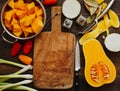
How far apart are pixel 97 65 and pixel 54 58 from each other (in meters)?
0.15

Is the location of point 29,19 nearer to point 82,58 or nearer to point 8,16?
point 8,16

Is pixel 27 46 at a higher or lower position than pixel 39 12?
lower

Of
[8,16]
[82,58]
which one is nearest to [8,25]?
[8,16]

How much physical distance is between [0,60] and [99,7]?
0.40 meters

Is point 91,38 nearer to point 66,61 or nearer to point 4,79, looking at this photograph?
point 66,61

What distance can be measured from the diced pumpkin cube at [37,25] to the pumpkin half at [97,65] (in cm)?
16

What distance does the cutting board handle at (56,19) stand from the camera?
151 cm

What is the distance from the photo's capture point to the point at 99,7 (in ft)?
4.90

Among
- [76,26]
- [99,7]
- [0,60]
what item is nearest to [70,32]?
[76,26]

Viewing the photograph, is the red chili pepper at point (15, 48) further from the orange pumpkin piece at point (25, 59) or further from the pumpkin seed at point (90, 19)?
the pumpkin seed at point (90, 19)

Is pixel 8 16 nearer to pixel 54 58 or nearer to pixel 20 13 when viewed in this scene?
pixel 20 13

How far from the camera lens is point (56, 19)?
1.51m

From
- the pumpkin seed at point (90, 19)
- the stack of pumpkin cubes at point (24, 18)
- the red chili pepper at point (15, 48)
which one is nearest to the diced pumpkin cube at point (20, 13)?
the stack of pumpkin cubes at point (24, 18)

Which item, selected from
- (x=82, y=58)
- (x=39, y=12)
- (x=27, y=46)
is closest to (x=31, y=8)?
(x=39, y=12)
